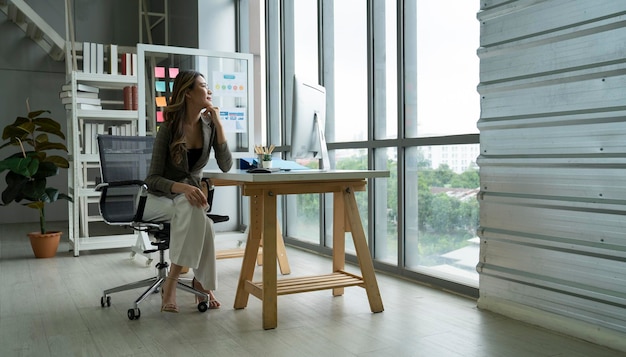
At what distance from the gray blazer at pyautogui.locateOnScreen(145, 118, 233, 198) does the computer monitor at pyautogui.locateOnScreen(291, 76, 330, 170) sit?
0.42m

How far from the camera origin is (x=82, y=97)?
514 centimetres

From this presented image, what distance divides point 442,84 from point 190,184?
1703 mm

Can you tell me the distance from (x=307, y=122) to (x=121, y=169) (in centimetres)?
123

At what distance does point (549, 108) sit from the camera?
2801 mm

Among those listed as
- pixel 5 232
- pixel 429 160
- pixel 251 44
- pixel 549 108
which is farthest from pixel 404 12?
pixel 5 232

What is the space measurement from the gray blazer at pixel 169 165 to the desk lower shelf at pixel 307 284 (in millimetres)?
662

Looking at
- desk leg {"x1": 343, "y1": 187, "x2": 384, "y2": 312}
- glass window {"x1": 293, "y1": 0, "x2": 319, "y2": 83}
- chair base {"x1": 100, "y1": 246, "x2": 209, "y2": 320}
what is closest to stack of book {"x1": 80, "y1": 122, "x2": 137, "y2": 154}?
glass window {"x1": 293, "y1": 0, "x2": 319, "y2": 83}

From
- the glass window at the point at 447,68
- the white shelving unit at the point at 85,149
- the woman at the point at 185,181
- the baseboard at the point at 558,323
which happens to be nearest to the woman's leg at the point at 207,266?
the woman at the point at 185,181

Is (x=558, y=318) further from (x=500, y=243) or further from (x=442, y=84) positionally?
(x=442, y=84)

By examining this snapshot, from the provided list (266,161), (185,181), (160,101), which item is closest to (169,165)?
(185,181)

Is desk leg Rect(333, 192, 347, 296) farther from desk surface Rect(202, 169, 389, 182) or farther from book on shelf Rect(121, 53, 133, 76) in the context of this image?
book on shelf Rect(121, 53, 133, 76)

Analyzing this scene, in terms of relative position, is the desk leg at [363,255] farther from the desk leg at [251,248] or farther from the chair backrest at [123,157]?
the chair backrest at [123,157]

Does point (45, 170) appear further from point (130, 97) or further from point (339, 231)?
point (339, 231)

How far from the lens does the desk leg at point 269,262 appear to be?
112 inches
